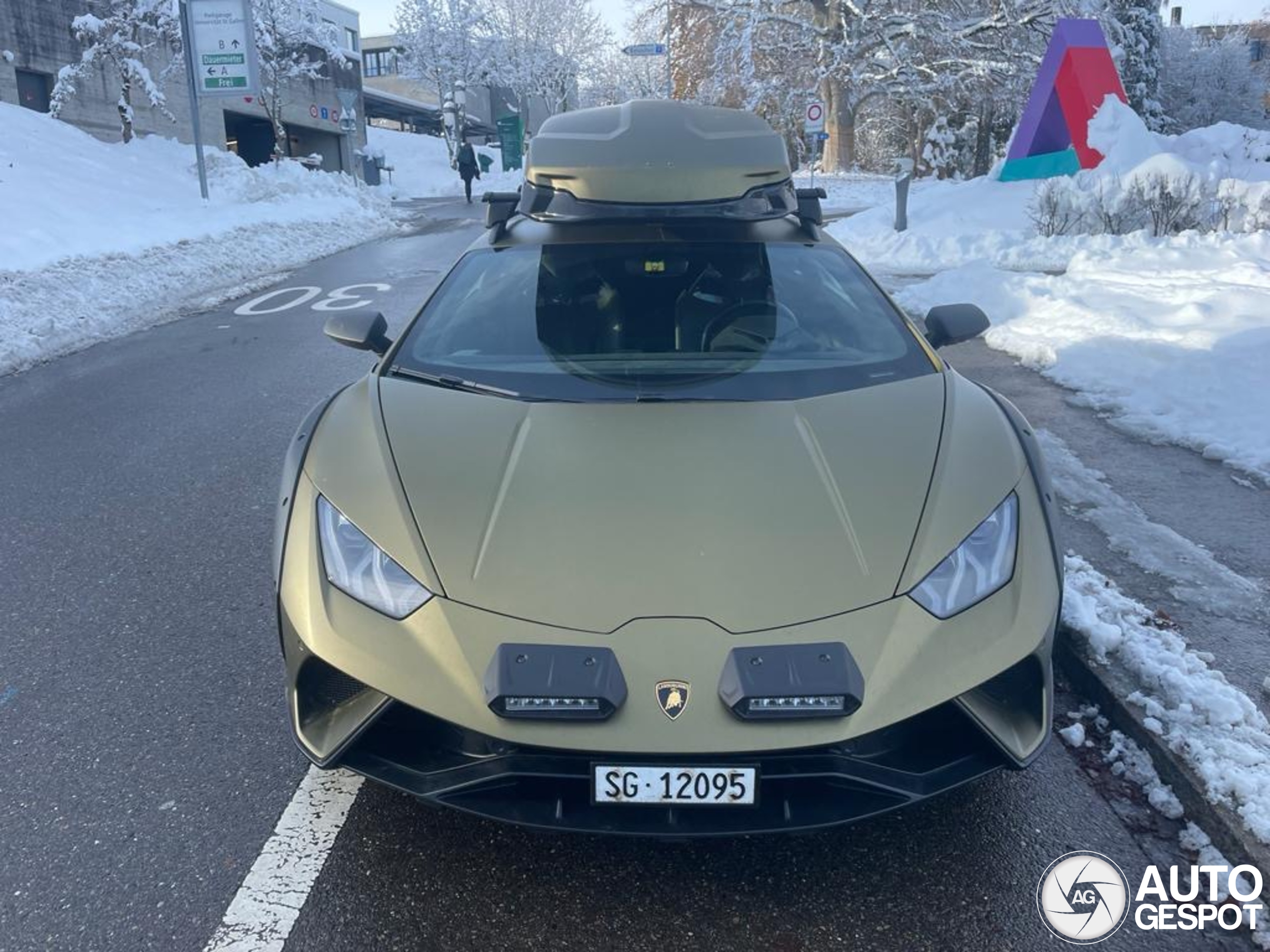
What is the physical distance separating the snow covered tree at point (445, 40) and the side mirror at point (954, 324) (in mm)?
56226

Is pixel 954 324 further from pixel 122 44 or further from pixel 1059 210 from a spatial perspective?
pixel 122 44

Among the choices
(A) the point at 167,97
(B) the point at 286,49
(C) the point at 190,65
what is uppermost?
(B) the point at 286,49

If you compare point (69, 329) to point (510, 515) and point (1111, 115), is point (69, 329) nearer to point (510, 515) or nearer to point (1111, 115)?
point (510, 515)

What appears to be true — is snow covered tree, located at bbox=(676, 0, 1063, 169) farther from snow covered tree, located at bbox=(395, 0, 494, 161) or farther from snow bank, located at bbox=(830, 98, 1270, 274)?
snow covered tree, located at bbox=(395, 0, 494, 161)

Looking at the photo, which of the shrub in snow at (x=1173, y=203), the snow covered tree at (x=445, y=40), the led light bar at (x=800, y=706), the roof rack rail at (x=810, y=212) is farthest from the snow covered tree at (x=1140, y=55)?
the snow covered tree at (x=445, y=40)

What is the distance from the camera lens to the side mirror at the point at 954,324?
3.63 m

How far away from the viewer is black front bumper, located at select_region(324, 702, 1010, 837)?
2.11 metres

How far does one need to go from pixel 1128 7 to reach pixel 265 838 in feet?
114

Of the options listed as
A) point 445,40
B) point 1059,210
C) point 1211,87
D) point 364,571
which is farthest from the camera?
point 445,40

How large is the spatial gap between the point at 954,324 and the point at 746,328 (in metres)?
0.78

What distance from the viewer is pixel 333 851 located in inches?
97.3

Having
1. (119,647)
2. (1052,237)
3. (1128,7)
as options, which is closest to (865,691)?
(119,647)

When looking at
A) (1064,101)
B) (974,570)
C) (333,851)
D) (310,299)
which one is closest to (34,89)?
(310,299)

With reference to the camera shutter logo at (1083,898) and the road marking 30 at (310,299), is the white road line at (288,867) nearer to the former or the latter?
the camera shutter logo at (1083,898)
